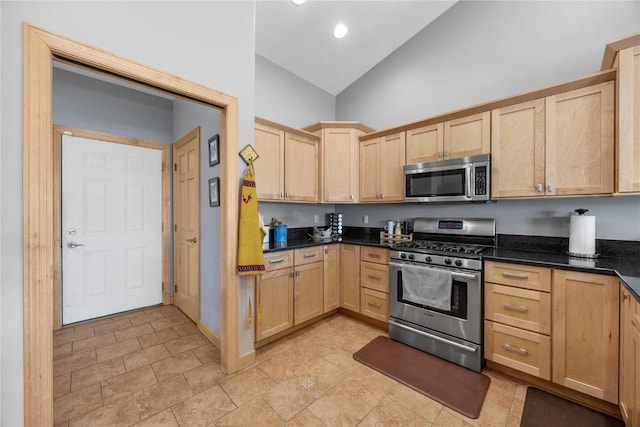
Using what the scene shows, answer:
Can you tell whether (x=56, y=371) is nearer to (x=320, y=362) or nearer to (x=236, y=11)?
(x=320, y=362)

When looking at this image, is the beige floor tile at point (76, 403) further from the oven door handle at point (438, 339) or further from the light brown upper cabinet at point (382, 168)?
the light brown upper cabinet at point (382, 168)

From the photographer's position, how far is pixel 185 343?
2.56 m

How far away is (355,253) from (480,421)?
176 cm

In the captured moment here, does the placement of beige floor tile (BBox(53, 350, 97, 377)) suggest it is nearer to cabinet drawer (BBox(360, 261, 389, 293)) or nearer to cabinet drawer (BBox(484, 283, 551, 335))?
cabinet drawer (BBox(360, 261, 389, 293))

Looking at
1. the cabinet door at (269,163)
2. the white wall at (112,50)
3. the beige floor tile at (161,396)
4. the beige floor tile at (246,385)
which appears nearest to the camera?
the white wall at (112,50)

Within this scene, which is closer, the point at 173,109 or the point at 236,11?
the point at 236,11

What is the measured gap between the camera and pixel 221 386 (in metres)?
1.94

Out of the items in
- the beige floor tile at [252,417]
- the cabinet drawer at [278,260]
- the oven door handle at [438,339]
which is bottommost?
the beige floor tile at [252,417]

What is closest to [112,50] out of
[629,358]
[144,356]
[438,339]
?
[144,356]

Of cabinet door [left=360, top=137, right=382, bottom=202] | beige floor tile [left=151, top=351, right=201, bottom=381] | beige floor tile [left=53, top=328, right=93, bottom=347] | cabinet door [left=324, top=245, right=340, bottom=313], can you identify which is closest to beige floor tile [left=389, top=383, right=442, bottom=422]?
cabinet door [left=324, top=245, right=340, bottom=313]

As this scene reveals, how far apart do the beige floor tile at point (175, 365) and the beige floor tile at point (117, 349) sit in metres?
0.43

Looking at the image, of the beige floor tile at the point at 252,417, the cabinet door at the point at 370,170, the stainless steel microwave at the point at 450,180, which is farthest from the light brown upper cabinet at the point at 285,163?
the beige floor tile at the point at 252,417

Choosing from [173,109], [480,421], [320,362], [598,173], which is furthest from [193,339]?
[598,173]

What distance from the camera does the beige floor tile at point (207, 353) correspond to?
7.53 feet
